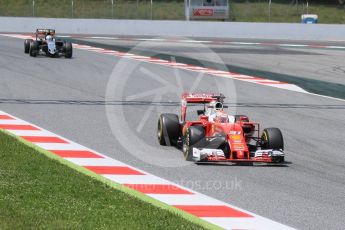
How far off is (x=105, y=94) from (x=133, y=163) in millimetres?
8412

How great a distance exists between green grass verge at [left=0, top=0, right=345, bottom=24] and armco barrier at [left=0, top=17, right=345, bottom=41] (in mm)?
1723

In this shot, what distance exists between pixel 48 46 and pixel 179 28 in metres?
18.0

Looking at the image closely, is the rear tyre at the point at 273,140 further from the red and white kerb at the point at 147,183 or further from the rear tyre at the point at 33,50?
the rear tyre at the point at 33,50

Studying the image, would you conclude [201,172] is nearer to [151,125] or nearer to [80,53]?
[151,125]

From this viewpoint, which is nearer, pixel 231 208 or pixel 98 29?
pixel 231 208

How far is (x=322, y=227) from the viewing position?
25.2 feet

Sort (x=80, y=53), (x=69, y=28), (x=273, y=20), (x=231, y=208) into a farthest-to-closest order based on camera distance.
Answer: (x=273, y=20)
(x=69, y=28)
(x=80, y=53)
(x=231, y=208)

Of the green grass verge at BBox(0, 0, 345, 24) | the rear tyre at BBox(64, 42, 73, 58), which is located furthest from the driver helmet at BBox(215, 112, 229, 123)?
the green grass verge at BBox(0, 0, 345, 24)

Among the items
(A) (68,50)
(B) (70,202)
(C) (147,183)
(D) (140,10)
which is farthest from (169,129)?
(D) (140,10)

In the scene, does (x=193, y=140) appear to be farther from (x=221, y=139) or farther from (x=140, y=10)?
(x=140, y=10)

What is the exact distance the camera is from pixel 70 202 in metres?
8.23

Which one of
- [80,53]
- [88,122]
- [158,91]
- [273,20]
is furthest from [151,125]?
[273,20]

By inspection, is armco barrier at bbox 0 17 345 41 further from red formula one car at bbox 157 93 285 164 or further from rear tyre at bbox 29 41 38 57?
red formula one car at bbox 157 93 285 164

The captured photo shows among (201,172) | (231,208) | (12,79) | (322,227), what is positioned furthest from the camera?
(12,79)
